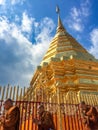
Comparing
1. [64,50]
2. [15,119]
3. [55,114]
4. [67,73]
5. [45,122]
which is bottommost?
[45,122]

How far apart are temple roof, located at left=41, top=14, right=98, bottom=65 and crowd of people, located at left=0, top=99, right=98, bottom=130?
9327mm

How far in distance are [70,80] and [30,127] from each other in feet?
25.4

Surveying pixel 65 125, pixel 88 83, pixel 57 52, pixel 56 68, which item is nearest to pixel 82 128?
pixel 65 125

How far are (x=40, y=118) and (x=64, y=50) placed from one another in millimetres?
12579

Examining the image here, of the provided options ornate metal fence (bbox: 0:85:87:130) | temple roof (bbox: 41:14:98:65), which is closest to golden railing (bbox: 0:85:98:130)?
ornate metal fence (bbox: 0:85:87:130)

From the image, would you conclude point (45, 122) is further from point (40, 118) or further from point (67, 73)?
point (67, 73)

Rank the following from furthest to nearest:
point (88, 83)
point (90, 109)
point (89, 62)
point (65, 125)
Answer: point (89, 62) → point (88, 83) → point (65, 125) → point (90, 109)

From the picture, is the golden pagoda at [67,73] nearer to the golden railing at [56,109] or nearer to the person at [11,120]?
the golden railing at [56,109]

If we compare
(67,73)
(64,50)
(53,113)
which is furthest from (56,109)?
(64,50)

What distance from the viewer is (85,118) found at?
998 cm

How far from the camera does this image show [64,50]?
69.1 feet

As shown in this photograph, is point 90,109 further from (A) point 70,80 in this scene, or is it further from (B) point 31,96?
(A) point 70,80

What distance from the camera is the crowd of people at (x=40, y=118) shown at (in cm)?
838

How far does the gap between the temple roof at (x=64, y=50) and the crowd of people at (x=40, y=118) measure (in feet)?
30.6
